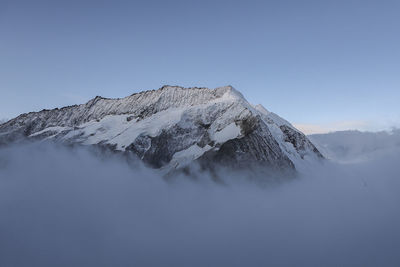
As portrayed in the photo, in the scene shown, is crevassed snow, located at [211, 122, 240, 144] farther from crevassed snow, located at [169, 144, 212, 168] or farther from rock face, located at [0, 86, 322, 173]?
crevassed snow, located at [169, 144, 212, 168]

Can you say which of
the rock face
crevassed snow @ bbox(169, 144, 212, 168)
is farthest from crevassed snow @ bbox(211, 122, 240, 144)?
crevassed snow @ bbox(169, 144, 212, 168)

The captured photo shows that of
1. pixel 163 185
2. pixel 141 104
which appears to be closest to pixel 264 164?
pixel 163 185

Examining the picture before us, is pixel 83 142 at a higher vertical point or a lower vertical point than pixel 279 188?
higher

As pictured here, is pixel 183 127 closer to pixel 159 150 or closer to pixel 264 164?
pixel 159 150

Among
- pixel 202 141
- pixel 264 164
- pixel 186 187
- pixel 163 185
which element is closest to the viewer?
pixel 264 164

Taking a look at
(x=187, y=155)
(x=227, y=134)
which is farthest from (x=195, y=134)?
(x=227, y=134)

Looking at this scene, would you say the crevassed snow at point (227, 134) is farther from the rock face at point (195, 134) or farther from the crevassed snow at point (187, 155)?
the crevassed snow at point (187, 155)

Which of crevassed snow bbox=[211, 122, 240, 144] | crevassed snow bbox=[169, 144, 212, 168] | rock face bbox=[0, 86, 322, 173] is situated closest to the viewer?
rock face bbox=[0, 86, 322, 173]

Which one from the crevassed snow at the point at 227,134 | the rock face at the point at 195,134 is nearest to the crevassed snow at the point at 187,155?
the rock face at the point at 195,134
